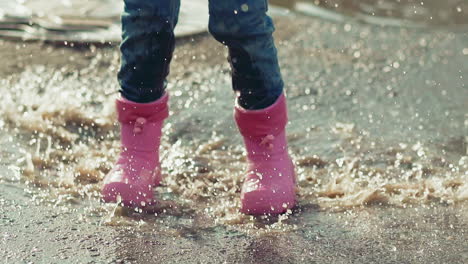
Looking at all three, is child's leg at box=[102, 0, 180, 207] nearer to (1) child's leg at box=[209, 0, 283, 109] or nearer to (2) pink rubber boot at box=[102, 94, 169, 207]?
(2) pink rubber boot at box=[102, 94, 169, 207]

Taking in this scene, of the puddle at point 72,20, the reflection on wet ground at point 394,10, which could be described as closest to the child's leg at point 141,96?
the puddle at point 72,20

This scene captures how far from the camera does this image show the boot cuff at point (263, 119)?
280cm

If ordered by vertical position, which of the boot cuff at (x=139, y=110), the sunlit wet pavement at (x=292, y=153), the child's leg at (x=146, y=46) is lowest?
the sunlit wet pavement at (x=292, y=153)

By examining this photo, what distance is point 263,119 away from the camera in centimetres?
281

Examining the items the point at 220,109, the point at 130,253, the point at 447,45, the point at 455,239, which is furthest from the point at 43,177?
the point at 447,45

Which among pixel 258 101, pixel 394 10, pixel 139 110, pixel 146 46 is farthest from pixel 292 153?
pixel 394 10

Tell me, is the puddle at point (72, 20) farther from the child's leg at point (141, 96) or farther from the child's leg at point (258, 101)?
the child's leg at point (258, 101)

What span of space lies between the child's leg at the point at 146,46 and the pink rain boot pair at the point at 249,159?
5 centimetres

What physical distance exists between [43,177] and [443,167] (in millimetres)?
1326

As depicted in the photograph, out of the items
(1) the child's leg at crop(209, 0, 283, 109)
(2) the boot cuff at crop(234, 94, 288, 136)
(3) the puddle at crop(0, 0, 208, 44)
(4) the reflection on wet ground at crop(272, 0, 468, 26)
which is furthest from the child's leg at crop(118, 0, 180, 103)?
(4) the reflection on wet ground at crop(272, 0, 468, 26)

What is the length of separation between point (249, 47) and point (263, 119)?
24 cm

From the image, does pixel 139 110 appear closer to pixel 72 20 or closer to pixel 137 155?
pixel 137 155

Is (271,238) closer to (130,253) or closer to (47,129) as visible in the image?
(130,253)

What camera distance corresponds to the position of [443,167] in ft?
10.7
